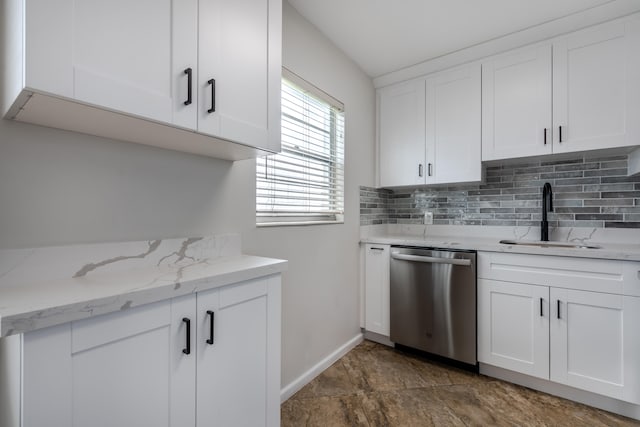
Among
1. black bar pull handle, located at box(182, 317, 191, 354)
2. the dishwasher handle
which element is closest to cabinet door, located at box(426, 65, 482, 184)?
the dishwasher handle

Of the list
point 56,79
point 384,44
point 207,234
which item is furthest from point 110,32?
point 384,44

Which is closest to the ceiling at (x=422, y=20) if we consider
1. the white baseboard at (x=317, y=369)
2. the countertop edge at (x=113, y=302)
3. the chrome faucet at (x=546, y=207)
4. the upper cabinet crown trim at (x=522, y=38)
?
the upper cabinet crown trim at (x=522, y=38)

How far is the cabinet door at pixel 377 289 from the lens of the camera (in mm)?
2619

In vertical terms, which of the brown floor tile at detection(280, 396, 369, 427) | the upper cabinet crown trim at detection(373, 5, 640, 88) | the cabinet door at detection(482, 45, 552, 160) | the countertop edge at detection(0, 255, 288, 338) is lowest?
the brown floor tile at detection(280, 396, 369, 427)

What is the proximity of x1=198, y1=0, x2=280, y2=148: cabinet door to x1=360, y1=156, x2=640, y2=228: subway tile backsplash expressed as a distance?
1.64 meters

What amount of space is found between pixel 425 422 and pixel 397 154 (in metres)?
2.10

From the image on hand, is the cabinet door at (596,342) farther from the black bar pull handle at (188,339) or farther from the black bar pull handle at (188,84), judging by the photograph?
the black bar pull handle at (188,84)

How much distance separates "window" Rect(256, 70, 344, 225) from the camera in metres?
1.89

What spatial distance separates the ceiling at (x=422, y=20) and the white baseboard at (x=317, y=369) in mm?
2456

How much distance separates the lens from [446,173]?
2.60m

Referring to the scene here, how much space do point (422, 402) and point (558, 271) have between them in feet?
3.97

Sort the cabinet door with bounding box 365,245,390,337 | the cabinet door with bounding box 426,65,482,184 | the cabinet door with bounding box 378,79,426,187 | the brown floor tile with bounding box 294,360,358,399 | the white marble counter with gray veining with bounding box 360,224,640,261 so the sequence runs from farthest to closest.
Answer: the cabinet door with bounding box 378,79,426,187
the cabinet door with bounding box 365,245,390,337
the cabinet door with bounding box 426,65,482,184
the brown floor tile with bounding box 294,360,358,399
the white marble counter with gray veining with bounding box 360,224,640,261

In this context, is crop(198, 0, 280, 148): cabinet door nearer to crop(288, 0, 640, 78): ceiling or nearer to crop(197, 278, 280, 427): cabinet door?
crop(197, 278, 280, 427): cabinet door

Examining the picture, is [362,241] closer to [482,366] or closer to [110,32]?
[482,366]
